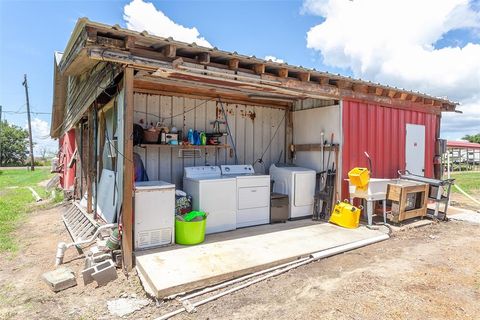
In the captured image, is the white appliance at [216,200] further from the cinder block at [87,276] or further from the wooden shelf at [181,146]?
the cinder block at [87,276]

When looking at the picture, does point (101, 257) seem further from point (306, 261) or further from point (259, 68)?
point (259, 68)

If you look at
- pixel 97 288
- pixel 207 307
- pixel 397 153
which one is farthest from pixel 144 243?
pixel 397 153

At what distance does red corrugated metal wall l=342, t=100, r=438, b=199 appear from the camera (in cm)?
546

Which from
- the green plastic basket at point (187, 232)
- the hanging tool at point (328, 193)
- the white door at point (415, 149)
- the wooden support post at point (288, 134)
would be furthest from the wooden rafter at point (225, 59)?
the green plastic basket at point (187, 232)

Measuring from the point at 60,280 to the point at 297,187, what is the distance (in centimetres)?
376

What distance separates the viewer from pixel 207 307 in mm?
2514

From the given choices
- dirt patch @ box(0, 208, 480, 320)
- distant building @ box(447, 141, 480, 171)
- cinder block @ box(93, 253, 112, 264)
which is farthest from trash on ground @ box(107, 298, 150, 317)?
distant building @ box(447, 141, 480, 171)

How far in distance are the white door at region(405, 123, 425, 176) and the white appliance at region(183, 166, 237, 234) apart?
4445mm

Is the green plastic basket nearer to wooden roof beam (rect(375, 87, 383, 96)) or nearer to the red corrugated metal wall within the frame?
the red corrugated metal wall

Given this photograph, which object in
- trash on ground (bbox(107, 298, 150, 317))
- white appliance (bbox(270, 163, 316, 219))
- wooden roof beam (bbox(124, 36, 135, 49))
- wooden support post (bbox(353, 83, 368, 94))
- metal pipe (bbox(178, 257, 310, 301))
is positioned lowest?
trash on ground (bbox(107, 298, 150, 317))

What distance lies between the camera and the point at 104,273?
3031 mm

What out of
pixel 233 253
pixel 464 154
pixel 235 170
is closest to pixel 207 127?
pixel 235 170

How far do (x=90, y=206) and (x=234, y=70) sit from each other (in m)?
3.97

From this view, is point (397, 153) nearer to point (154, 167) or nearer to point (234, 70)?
point (234, 70)
